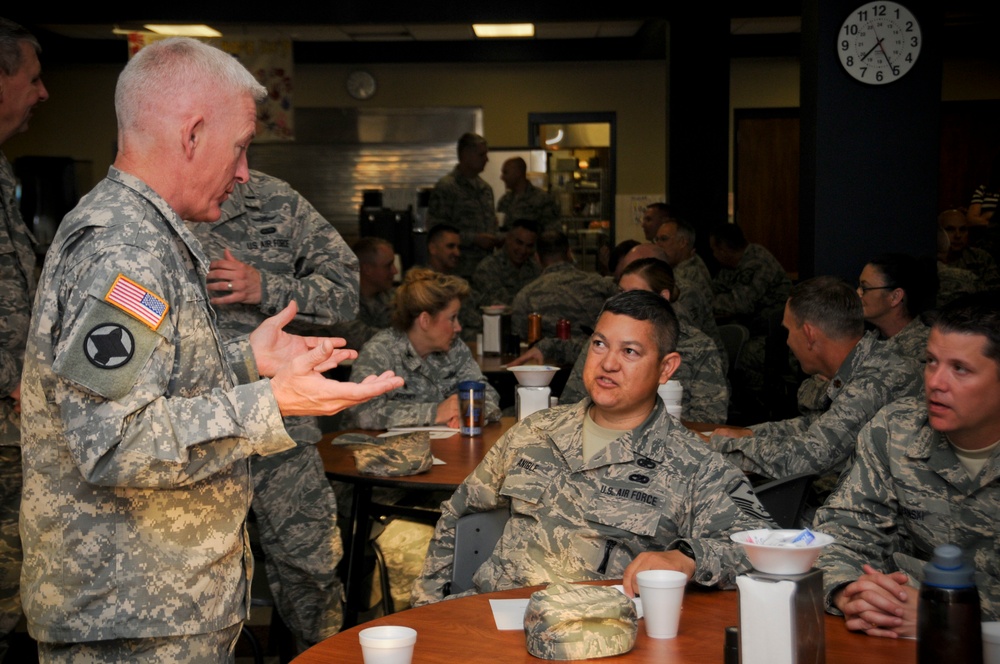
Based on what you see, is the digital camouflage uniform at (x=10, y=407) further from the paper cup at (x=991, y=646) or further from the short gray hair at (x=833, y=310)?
the short gray hair at (x=833, y=310)

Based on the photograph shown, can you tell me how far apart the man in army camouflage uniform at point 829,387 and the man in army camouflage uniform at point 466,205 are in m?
5.56

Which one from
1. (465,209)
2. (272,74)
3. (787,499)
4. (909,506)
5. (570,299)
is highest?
(272,74)

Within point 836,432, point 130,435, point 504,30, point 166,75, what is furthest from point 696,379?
point 504,30

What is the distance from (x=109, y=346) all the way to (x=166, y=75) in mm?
526

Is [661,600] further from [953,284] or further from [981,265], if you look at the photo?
[981,265]

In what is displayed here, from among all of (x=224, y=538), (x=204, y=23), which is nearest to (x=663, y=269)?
(x=224, y=538)

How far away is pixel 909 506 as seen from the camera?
7.80 ft

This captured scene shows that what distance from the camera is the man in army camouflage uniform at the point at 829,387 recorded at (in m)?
3.63

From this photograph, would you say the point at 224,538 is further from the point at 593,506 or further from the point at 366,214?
the point at 366,214

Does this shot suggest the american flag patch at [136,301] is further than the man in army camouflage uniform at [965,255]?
No

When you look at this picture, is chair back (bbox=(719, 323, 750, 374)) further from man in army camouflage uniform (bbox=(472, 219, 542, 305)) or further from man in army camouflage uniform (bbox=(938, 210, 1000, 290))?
man in army camouflage uniform (bbox=(472, 219, 542, 305))

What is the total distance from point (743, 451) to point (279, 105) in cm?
649

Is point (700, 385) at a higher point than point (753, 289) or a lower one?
lower

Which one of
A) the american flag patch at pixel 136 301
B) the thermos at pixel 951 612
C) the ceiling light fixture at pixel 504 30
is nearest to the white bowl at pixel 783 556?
the thermos at pixel 951 612
